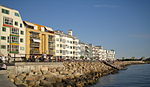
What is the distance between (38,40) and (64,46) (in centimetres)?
2124

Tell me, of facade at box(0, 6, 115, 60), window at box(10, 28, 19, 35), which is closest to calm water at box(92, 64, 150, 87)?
facade at box(0, 6, 115, 60)

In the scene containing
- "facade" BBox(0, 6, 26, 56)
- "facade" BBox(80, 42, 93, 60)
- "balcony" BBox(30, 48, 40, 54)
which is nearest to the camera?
"facade" BBox(0, 6, 26, 56)

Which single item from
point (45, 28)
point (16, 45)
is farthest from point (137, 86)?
point (45, 28)

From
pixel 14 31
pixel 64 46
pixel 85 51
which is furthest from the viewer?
pixel 85 51

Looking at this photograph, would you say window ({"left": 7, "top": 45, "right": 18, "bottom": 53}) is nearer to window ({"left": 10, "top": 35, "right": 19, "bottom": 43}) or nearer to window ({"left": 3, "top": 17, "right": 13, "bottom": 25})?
window ({"left": 10, "top": 35, "right": 19, "bottom": 43})

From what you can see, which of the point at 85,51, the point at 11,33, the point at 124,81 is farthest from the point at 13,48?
the point at 85,51

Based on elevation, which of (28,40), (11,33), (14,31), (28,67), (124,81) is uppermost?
(14,31)

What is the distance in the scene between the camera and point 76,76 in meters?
39.9

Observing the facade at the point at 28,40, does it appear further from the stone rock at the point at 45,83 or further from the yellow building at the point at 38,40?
the stone rock at the point at 45,83

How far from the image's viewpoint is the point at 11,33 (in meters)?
52.5

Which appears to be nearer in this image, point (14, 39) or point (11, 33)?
point (11, 33)

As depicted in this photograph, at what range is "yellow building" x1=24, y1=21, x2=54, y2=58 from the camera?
62688 millimetres

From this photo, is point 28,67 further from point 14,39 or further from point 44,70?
point 14,39

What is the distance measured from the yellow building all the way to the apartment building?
5.08 meters
